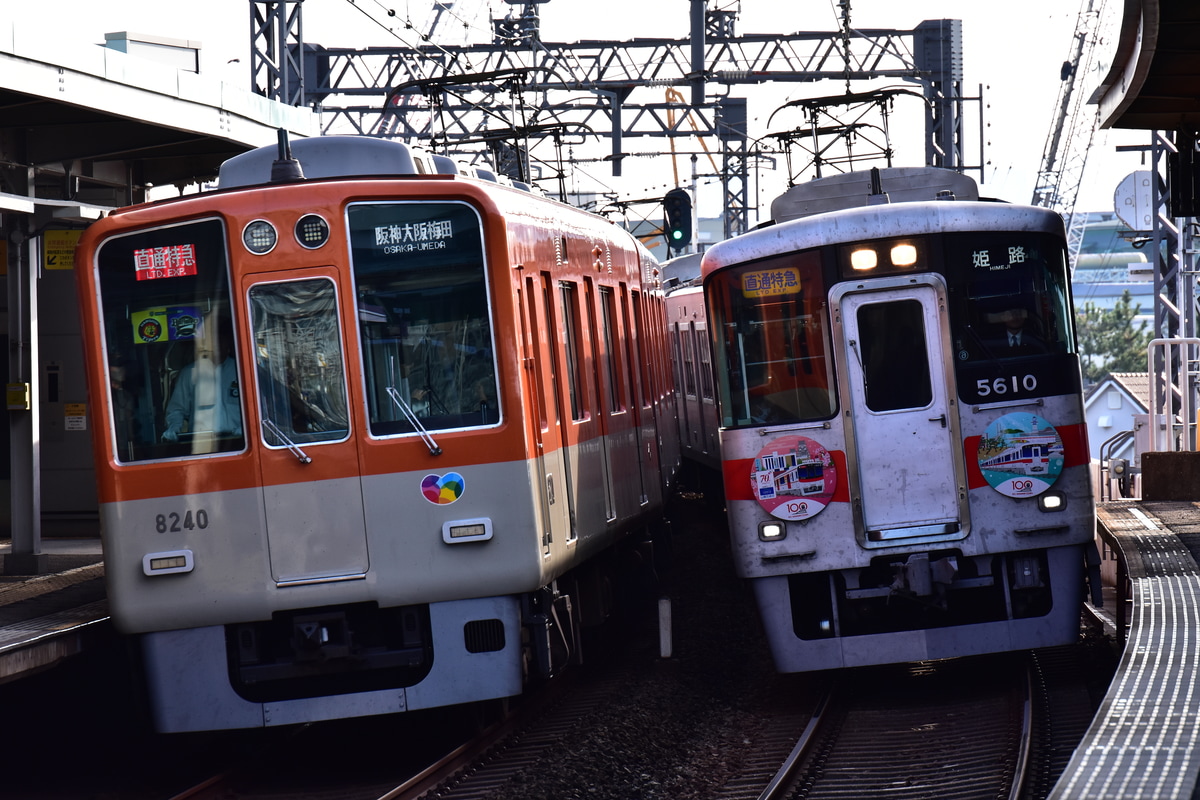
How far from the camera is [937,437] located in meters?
9.04

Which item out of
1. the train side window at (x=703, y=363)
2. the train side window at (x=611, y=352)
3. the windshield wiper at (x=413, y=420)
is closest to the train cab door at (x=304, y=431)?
the windshield wiper at (x=413, y=420)

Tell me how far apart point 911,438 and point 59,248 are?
7.25 m

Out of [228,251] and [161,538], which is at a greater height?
[228,251]

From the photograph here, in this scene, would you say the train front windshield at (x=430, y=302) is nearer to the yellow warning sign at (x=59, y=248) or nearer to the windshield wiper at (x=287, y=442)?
the windshield wiper at (x=287, y=442)

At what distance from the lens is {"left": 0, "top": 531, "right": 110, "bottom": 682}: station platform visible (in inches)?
321

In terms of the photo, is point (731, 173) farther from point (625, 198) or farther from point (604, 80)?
point (604, 80)

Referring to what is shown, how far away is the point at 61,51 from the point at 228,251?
3.24 metres

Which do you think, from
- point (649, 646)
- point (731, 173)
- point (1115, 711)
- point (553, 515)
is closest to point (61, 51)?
point (553, 515)

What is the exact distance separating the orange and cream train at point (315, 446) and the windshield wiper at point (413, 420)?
14mm

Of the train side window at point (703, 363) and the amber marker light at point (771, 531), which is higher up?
the train side window at point (703, 363)

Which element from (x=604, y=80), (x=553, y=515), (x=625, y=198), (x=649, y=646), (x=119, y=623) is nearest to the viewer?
(x=119, y=623)

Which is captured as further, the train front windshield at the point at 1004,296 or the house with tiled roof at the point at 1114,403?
the house with tiled roof at the point at 1114,403

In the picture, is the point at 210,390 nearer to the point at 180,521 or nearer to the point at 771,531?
the point at 180,521

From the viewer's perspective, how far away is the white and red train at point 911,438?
355 inches
